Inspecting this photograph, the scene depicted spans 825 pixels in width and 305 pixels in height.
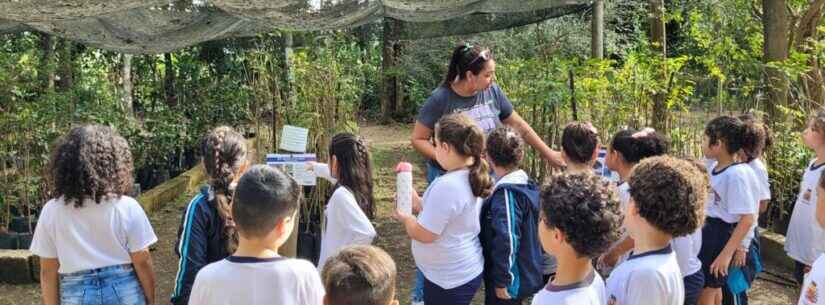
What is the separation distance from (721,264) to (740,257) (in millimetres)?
148

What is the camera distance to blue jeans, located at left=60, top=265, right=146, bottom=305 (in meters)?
2.42

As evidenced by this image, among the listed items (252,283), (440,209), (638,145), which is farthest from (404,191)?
(638,145)

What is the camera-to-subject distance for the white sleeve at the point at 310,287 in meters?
1.88

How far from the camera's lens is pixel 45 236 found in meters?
2.40

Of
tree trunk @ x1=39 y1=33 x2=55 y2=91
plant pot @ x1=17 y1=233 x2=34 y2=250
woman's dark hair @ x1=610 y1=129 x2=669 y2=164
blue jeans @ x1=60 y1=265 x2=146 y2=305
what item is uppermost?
tree trunk @ x1=39 y1=33 x2=55 y2=91

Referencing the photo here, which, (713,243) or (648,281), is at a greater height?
(648,281)

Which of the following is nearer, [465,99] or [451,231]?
[451,231]

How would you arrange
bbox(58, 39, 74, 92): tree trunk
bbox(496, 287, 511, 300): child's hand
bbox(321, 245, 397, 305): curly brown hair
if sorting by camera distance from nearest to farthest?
bbox(321, 245, 397, 305): curly brown hair
bbox(496, 287, 511, 300): child's hand
bbox(58, 39, 74, 92): tree trunk

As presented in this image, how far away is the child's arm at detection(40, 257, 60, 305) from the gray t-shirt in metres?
1.77

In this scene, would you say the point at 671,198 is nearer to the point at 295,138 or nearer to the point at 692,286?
the point at 692,286

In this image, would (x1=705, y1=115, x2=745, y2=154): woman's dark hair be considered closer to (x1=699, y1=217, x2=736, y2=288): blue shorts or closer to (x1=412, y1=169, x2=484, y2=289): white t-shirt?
(x1=699, y1=217, x2=736, y2=288): blue shorts

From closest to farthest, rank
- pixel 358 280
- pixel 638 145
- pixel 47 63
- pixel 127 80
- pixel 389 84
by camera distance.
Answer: pixel 358 280, pixel 638 145, pixel 47 63, pixel 127 80, pixel 389 84

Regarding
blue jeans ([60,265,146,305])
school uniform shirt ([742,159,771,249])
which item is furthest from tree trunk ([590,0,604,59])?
blue jeans ([60,265,146,305])

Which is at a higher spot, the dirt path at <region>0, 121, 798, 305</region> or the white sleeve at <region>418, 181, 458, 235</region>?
the white sleeve at <region>418, 181, 458, 235</region>
